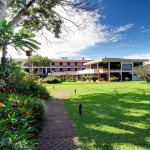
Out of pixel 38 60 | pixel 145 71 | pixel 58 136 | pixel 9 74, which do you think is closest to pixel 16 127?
pixel 58 136

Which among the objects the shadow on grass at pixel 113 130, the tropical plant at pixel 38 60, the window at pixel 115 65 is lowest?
the shadow on grass at pixel 113 130

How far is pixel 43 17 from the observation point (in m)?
18.2

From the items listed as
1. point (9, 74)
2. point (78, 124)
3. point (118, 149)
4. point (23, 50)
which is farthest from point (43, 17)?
point (23, 50)

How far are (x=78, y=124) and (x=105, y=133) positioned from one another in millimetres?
1577

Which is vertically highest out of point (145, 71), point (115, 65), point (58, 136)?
point (115, 65)

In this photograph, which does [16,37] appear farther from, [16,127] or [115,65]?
[115,65]

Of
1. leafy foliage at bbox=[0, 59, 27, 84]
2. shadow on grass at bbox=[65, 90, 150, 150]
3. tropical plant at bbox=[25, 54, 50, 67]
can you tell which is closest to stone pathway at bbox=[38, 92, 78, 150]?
shadow on grass at bbox=[65, 90, 150, 150]

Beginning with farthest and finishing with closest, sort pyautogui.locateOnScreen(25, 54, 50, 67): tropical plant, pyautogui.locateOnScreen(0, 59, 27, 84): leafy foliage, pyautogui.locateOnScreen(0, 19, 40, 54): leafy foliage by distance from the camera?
1. pyautogui.locateOnScreen(25, 54, 50, 67): tropical plant
2. pyautogui.locateOnScreen(0, 59, 27, 84): leafy foliage
3. pyautogui.locateOnScreen(0, 19, 40, 54): leafy foliage

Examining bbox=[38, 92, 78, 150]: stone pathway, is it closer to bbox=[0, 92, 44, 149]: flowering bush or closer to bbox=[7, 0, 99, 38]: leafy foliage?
bbox=[0, 92, 44, 149]: flowering bush

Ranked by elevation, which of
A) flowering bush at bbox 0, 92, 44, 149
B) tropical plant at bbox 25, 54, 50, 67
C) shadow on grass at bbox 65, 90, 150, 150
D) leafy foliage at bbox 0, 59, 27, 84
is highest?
tropical plant at bbox 25, 54, 50, 67

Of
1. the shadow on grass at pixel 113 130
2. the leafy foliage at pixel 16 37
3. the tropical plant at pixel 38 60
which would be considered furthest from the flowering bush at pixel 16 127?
the tropical plant at pixel 38 60

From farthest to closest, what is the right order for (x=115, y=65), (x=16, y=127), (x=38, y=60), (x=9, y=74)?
(x=38, y=60)
(x=115, y=65)
(x=9, y=74)
(x=16, y=127)

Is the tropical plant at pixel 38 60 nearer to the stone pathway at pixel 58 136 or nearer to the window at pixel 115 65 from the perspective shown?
the window at pixel 115 65

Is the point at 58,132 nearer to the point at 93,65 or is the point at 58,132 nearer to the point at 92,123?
the point at 92,123
